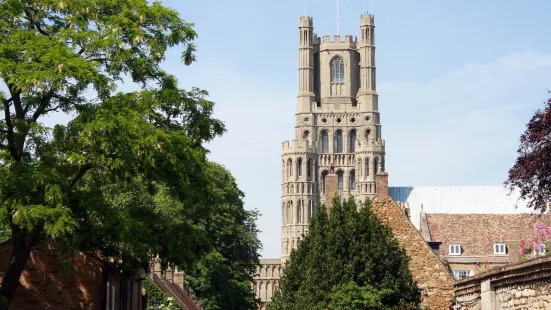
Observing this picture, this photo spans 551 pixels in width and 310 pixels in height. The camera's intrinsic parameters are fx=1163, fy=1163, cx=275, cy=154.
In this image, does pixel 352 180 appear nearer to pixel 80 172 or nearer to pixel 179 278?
pixel 179 278

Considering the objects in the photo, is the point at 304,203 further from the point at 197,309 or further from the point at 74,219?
the point at 74,219

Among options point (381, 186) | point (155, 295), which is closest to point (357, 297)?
point (381, 186)

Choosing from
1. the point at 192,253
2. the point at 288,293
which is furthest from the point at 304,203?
the point at 192,253

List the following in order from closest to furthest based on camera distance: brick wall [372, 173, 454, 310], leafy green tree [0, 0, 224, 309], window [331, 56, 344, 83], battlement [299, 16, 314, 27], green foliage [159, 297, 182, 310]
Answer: leafy green tree [0, 0, 224, 309]
brick wall [372, 173, 454, 310]
green foliage [159, 297, 182, 310]
battlement [299, 16, 314, 27]
window [331, 56, 344, 83]

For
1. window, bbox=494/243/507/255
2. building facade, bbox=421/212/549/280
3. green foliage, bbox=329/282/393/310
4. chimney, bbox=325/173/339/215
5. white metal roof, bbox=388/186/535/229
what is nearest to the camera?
green foliage, bbox=329/282/393/310

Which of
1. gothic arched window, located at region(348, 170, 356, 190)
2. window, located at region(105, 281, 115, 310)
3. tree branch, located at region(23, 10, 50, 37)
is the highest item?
gothic arched window, located at region(348, 170, 356, 190)

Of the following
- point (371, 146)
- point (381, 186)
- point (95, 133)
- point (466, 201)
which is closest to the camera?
point (95, 133)

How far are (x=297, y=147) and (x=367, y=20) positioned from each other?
2197 cm

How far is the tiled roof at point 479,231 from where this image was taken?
79688 mm

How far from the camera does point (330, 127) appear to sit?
15675 centimetres

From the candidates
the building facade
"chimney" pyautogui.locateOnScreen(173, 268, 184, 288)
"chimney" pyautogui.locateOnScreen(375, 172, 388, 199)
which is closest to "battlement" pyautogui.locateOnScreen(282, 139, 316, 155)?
the building facade

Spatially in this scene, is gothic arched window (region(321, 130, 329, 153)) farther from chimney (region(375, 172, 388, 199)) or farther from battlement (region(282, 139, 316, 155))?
chimney (region(375, 172, 388, 199))

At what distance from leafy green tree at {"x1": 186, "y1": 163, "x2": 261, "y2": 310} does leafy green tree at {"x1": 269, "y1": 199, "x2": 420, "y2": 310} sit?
19.1m

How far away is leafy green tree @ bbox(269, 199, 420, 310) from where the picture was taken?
32281mm
